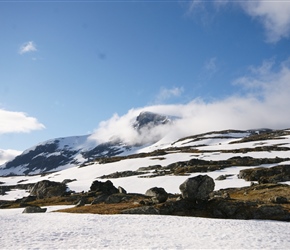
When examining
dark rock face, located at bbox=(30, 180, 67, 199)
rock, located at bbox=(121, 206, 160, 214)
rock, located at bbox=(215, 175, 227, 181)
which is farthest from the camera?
dark rock face, located at bbox=(30, 180, 67, 199)

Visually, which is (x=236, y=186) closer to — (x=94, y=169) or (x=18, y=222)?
(x=18, y=222)

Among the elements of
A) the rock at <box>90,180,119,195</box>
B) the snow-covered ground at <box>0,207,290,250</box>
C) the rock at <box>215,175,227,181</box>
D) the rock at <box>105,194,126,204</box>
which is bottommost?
the snow-covered ground at <box>0,207,290,250</box>

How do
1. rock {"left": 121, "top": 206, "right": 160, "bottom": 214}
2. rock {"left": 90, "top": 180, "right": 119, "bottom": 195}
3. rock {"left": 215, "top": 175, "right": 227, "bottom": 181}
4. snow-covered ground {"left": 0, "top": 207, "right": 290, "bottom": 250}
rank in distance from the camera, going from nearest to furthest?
snow-covered ground {"left": 0, "top": 207, "right": 290, "bottom": 250}, rock {"left": 121, "top": 206, "right": 160, "bottom": 214}, rock {"left": 90, "top": 180, "right": 119, "bottom": 195}, rock {"left": 215, "top": 175, "right": 227, "bottom": 181}

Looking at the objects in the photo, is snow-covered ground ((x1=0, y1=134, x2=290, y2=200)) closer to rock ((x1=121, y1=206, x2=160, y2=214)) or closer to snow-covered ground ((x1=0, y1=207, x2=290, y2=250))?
rock ((x1=121, y1=206, x2=160, y2=214))

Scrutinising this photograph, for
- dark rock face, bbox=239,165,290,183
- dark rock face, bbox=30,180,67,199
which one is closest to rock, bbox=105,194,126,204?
dark rock face, bbox=30,180,67,199

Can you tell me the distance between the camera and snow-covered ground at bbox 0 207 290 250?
805 inches

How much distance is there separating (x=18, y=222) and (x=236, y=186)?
50.1m

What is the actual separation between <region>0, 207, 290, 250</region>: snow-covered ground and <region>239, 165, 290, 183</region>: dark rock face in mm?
43628

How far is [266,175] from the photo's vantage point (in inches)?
3029

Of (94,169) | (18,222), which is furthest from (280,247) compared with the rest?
(94,169)

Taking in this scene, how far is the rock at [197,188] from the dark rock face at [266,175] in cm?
3514

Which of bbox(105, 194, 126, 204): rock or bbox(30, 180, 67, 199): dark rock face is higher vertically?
bbox(30, 180, 67, 199): dark rock face

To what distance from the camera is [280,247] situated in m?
20.1

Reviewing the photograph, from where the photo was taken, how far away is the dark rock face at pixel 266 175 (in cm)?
6969
